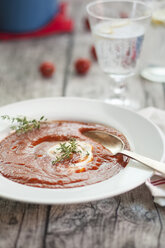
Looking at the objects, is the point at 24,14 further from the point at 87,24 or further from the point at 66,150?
the point at 66,150

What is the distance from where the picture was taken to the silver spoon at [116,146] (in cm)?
178

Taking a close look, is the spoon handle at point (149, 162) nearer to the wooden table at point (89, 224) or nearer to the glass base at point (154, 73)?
the wooden table at point (89, 224)

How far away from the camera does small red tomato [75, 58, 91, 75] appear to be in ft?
10.7

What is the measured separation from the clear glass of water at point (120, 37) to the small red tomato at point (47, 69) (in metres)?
0.62

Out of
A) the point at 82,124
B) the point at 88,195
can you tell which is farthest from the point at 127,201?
the point at 82,124

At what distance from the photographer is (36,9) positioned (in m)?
3.81

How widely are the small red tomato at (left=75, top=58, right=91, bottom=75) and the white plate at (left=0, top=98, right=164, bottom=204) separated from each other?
92 cm

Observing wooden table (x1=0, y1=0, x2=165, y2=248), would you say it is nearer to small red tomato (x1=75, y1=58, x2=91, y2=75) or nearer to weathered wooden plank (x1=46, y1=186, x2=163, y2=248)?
weathered wooden plank (x1=46, y1=186, x2=163, y2=248)

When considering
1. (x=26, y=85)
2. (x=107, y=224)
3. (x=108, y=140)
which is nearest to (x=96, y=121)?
(x=108, y=140)

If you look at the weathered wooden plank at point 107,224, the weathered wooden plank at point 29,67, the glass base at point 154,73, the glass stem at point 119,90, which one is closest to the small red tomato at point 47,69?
the weathered wooden plank at point 29,67

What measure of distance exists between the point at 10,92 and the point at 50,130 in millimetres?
936

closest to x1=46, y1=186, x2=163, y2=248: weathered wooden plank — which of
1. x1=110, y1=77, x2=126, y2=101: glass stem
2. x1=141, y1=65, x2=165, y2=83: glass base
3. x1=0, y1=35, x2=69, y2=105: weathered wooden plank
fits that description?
x1=110, y1=77, x2=126, y2=101: glass stem

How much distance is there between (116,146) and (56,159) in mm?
330

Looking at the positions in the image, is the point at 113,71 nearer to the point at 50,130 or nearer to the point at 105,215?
the point at 50,130
